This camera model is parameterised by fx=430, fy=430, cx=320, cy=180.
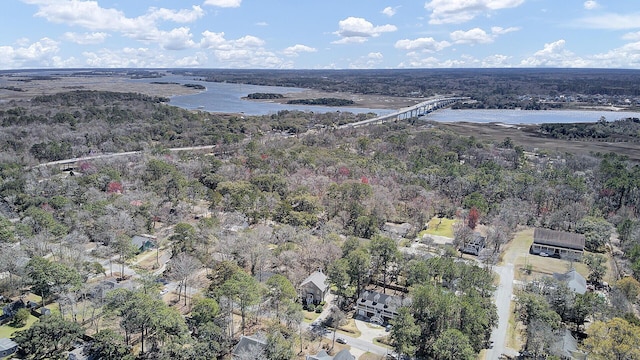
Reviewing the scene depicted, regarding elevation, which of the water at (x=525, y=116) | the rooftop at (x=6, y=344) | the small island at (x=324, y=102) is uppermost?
the small island at (x=324, y=102)

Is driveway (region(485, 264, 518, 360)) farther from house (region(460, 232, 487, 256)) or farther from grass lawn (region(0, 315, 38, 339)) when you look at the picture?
grass lawn (region(0, 315, 38, 339))

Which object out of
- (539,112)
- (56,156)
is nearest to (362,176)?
(56,156)

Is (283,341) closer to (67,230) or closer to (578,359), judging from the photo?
(578,359)

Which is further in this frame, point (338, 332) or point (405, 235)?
point (405, 235)

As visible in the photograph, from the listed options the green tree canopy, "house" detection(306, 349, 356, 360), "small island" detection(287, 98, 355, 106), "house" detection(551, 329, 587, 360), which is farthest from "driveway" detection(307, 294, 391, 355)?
"small island" detection(287, 98, 355, 106)

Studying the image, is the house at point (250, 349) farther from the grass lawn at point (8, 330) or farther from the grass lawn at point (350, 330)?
the grass lawn at point (8, 330)

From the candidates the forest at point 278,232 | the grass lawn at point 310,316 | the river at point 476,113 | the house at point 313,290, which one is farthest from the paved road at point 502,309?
the river at point 476,113

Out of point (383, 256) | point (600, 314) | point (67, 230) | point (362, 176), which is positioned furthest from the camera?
point (362, 176)
